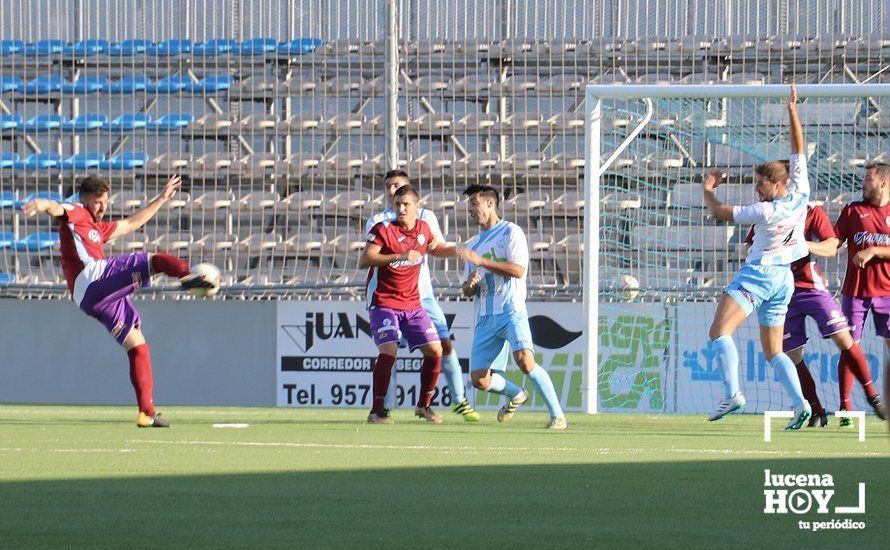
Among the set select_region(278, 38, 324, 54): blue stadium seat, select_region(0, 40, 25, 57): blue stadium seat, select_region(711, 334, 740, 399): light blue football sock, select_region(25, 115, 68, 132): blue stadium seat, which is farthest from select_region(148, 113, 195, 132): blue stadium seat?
select_region(711, 334, 740, 399): light blue football sock

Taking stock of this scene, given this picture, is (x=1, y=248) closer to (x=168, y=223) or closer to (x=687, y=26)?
(x=168, y=223)

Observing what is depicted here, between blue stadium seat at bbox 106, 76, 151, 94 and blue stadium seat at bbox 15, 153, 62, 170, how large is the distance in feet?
3.42

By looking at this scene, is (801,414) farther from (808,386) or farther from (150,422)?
(150,422)

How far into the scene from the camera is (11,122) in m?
17.7

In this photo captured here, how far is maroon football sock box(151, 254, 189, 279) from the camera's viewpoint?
800cm

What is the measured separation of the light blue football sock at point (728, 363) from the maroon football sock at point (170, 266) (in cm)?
317

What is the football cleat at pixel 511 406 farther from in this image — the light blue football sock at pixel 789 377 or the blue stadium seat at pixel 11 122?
the blue stadium seat at pixel 11 122

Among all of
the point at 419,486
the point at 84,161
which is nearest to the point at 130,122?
the point at 84,161

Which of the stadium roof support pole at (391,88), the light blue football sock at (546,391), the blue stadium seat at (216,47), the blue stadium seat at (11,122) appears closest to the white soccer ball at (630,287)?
the stadium roof support pole at (391,88)

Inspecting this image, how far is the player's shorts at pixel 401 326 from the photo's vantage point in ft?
31.8

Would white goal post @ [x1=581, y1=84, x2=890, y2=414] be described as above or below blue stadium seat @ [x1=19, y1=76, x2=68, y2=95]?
below

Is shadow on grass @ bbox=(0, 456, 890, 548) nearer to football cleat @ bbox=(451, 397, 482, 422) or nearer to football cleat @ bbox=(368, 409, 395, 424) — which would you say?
football cleat @ bbox=(368, 409, 395, 424)

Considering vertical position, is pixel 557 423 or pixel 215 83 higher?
pixel 215 83

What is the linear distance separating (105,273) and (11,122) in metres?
9.80
